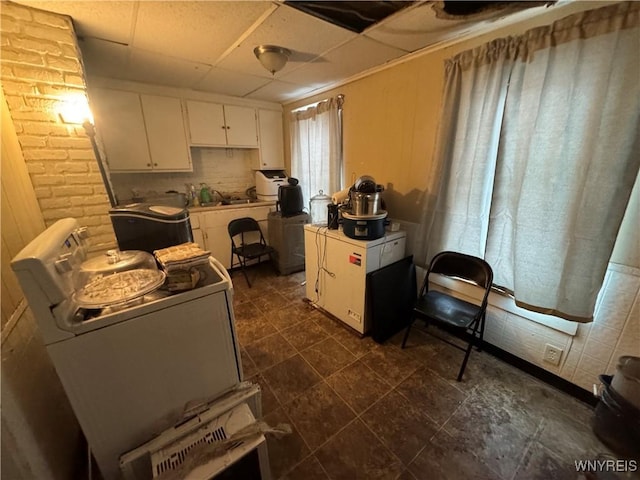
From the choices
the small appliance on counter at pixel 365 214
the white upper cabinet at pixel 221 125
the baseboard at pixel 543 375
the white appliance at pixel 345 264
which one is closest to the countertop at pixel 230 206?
the white upper cabinet at pixel 221 125

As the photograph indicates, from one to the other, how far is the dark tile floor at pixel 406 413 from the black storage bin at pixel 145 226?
3.59 feet

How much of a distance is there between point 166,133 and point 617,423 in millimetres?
4252

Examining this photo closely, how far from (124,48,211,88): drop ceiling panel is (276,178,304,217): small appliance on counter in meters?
1.40

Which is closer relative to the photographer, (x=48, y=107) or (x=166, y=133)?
(x=48, y=107)

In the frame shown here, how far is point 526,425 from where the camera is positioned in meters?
1.40

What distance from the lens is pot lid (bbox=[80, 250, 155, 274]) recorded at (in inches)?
42.0

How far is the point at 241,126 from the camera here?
11.2 ft

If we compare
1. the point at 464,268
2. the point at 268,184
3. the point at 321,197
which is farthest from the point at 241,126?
the point at 464,268

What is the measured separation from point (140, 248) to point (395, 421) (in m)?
1.73

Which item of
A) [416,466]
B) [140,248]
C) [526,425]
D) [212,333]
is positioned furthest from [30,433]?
[526,425]

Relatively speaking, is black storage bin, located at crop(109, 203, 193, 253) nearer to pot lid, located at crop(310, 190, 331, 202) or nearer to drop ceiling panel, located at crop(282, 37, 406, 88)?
drop ceiling panel, located at crop(282, 37, 406, 88)

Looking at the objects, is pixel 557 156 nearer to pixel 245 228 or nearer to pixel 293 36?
pixel 293 36

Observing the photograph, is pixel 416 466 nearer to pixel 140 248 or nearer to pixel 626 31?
pixel 140 248

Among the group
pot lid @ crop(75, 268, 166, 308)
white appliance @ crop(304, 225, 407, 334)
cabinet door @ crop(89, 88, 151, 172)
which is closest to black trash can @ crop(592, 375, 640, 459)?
white appliance @ crop(304, 225, 407, 334)
